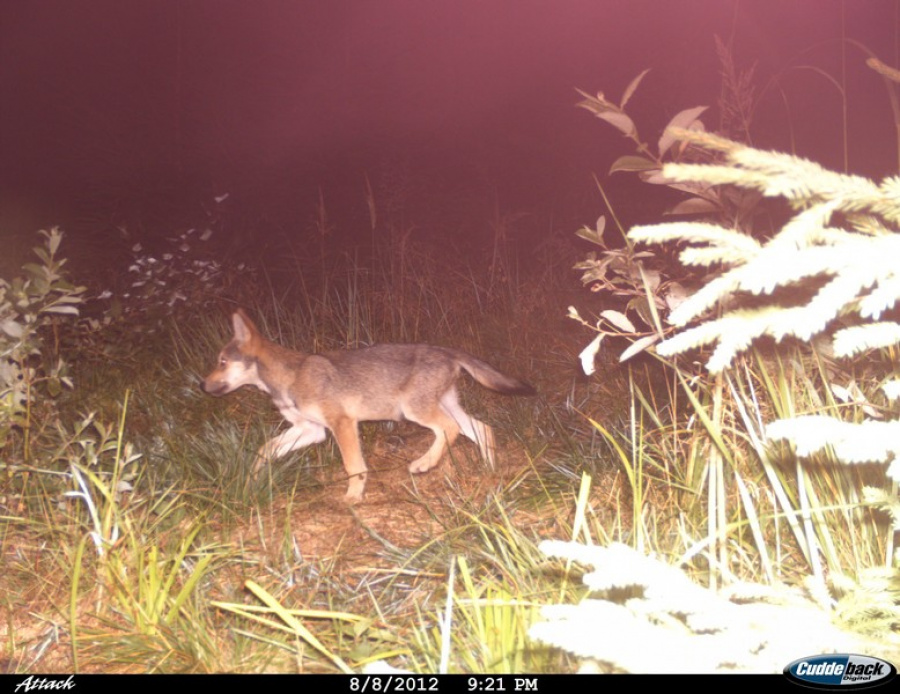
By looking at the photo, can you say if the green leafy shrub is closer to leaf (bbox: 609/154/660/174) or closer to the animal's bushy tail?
the animal's bushy tail

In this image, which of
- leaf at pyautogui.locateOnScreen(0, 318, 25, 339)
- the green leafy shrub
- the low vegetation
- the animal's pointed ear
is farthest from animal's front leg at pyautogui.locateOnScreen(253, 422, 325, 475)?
leaf at pyautogui.locateOnScreen(0, 318, 25, 339)

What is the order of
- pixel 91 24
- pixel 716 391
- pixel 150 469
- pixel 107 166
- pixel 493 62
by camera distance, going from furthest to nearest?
pixel 493 62 < pixel 91 24 < pixel 107 166 < pixel 150 469 < pixel 716 391

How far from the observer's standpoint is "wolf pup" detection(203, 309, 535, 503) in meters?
6.04

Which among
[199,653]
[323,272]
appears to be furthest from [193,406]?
[199,653]

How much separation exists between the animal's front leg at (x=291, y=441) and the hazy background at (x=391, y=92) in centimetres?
500

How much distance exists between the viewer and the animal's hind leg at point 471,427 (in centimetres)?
598

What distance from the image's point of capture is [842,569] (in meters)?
3.23

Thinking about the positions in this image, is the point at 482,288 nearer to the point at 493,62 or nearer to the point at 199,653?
the point at 199,653

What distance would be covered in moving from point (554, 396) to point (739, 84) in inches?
130

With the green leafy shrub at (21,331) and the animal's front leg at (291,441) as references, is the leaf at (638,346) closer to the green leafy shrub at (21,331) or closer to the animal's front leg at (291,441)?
the animal's front leg at (291,441)

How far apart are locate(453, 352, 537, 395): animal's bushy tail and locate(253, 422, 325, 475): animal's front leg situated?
1231mm

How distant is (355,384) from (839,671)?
4.43 metres

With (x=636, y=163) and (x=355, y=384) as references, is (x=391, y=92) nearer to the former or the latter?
(x=355, y=384)

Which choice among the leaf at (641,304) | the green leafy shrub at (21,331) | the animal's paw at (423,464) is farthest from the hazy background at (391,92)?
the leaf at (641,304)
